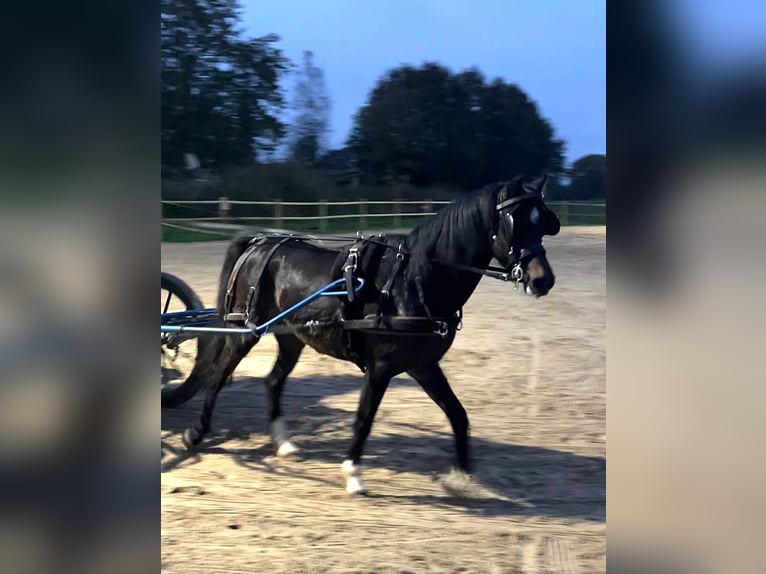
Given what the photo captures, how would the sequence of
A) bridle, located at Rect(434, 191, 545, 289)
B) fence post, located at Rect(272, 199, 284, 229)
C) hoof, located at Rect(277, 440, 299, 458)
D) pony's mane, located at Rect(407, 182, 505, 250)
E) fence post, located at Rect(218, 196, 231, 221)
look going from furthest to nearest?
hoof, located at Rect(277, 440, 299, 458)
fence post, located at Rect(272, 199, 284, 229)
fence post, located at Rect(218, 196, 231, 221)
pony's mane, located at Rect(407, 182, 505, 250)
bridle, located at Rect(434, 191, 545, 289)

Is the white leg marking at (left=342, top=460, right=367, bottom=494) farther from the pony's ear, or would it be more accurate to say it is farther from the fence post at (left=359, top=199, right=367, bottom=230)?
the pony's ear

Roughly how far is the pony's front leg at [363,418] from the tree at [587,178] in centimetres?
127

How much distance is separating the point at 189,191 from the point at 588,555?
237cm

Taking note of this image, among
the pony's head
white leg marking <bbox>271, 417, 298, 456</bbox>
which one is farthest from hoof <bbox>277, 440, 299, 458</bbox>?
the pony's head

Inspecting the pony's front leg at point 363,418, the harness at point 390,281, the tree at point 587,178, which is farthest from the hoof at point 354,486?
the tree at point 587,178

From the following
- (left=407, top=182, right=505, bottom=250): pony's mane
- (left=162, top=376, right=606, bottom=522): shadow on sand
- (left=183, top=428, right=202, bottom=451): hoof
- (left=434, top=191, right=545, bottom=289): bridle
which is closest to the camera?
(left=434, top=191, right=545, bottom=289): bridle

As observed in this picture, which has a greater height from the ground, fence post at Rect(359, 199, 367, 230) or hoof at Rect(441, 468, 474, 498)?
fence post at Rect(359, 199, 367, 230)

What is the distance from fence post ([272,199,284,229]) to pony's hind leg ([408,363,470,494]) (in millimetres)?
1143

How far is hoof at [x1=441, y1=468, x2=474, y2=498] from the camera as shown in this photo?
11.4 ft

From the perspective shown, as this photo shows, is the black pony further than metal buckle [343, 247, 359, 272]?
No

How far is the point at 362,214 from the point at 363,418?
1.04 metres

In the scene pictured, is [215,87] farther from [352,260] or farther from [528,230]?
[528,230]

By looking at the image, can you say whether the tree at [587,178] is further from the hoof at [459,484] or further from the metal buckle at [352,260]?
the hoof at [459,484]
